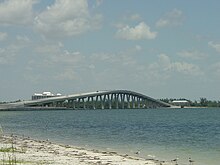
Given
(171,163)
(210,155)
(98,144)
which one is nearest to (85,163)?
(171,163)

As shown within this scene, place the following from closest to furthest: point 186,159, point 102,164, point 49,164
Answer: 1. point 49,164
2. point 102,164
3. point 186,159

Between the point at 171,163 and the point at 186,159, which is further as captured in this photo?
the point at 186,159

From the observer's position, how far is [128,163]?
86.5 feet

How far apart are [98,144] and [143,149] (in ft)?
22.2

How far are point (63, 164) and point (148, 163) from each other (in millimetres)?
5943

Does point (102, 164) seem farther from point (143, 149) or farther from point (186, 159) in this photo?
point (143, 149)

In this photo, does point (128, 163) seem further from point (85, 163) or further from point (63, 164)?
point (63, 164)

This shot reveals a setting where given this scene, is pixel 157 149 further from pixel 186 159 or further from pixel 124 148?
pixel 186 159

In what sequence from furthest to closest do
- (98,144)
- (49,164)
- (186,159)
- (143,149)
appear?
(98,144), (143,149), (186,159), (49,164)

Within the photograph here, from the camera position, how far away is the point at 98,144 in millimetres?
44812

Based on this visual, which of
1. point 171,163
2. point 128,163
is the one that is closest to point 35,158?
point 128,163

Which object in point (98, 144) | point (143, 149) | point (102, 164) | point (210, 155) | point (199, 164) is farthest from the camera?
point (98, 144)

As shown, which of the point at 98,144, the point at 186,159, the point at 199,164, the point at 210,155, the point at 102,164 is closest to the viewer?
the point at 102,164

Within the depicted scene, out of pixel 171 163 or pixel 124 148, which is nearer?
pixel 171 163
